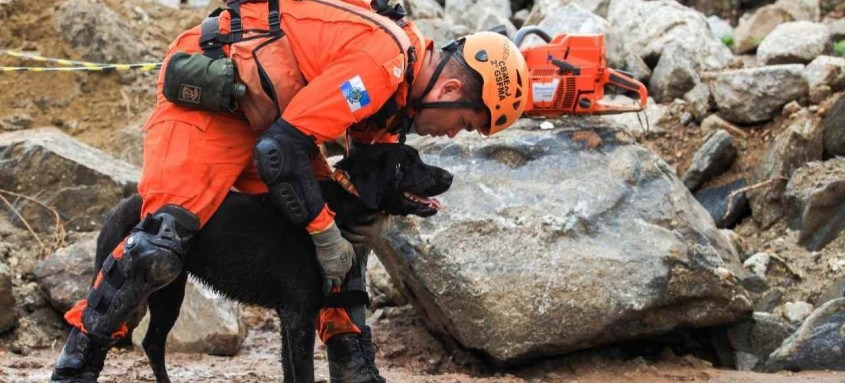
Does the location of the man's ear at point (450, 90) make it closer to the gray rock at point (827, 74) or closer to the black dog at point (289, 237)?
the black dog at point (289, 237)

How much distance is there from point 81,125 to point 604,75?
4.56 metres

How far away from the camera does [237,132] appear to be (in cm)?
407

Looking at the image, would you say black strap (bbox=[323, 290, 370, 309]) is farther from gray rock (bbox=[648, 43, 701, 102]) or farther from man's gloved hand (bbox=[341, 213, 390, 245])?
gray rock (bbox=[648, 43, 701, 102])

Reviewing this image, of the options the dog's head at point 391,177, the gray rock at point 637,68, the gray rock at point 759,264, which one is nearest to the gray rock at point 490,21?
the gray rock at point 637,68

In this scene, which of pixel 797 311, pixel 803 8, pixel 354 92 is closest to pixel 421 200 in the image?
pixel 354 92

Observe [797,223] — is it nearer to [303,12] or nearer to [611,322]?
[611,322]

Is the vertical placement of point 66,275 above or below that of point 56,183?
below

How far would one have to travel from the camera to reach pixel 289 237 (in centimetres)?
414

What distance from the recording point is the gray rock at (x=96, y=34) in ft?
30.0

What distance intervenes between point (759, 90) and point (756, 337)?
2.87 meters

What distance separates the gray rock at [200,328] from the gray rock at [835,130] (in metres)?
4.41

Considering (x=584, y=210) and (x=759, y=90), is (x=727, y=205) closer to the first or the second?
(x=759, y=90)

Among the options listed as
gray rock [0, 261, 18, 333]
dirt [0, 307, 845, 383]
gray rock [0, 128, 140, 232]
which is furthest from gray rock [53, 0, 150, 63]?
dirt [0, 307, 845, 383]

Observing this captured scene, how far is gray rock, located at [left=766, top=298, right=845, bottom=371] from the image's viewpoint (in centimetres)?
548
